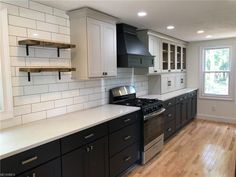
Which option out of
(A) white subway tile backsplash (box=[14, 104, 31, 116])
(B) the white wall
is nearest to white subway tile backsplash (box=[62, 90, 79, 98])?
(A) white subway tile backsplash (box=[14, 104, 31, 116])

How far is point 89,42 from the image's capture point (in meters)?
2.65

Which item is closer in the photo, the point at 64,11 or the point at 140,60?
the point at 64,11

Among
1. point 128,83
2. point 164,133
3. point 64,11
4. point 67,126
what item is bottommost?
point 164,133

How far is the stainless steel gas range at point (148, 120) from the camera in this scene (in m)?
3.14

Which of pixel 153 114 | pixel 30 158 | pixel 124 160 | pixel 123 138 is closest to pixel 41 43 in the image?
pixel 30 158

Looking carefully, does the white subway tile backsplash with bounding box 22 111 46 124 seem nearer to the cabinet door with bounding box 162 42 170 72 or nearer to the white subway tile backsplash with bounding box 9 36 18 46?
the white subway tile backsplash with bounding box 9 36 18 46

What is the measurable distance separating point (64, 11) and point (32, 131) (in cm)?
164

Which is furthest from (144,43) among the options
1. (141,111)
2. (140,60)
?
(141,111)

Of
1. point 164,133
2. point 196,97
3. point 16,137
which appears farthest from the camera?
point 196,97

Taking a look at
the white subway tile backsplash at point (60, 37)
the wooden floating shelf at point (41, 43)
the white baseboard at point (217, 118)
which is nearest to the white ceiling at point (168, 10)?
the white subway tile backsplash at point (60, 37)

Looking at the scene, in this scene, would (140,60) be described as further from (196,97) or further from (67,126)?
(196,97)

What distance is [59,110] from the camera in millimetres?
2646

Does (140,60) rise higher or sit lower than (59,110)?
higher

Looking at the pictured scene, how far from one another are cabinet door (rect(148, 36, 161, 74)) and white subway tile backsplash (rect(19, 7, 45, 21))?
7.41ft
